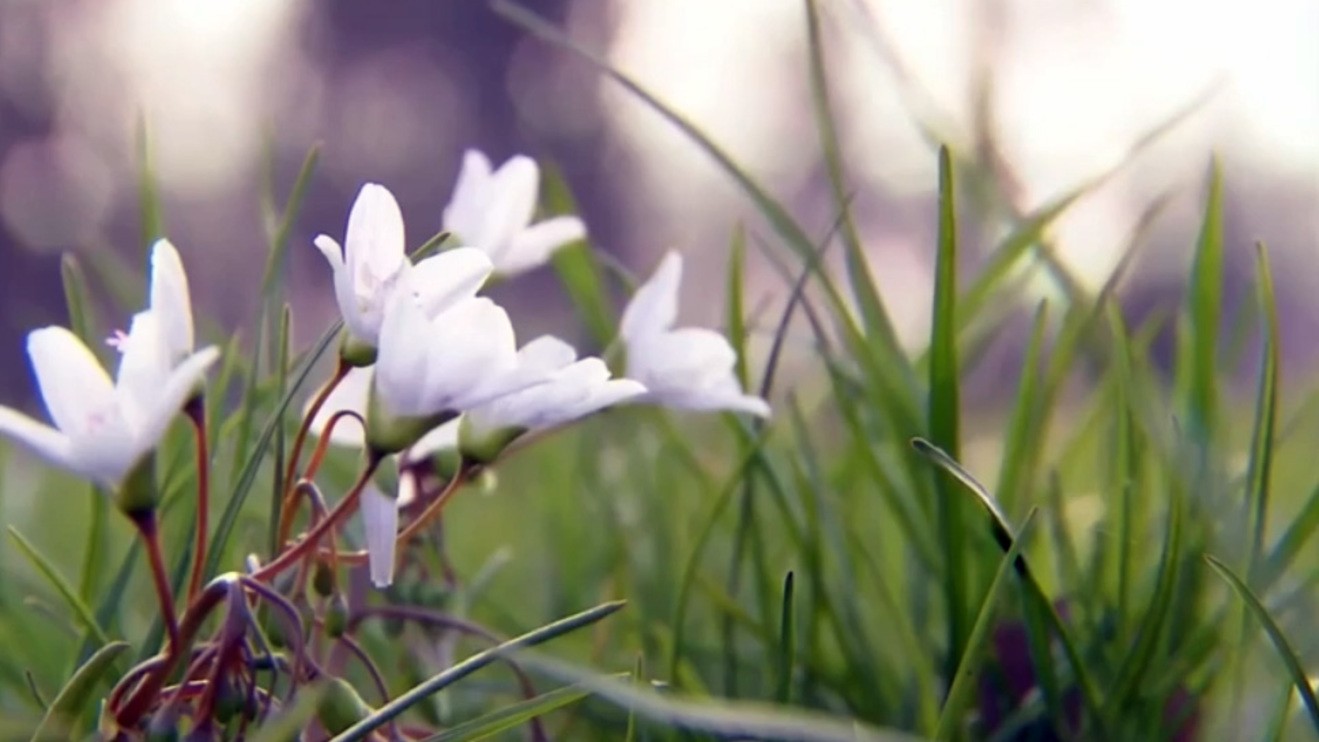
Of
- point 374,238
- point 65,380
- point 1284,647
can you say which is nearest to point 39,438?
point 65,380

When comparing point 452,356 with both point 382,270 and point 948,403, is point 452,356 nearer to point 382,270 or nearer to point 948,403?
point 382,270

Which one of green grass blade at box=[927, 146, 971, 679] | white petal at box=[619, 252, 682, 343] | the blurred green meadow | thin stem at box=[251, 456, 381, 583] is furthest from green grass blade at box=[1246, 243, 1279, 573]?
thin stem at box=[251, 456, 381, 583]

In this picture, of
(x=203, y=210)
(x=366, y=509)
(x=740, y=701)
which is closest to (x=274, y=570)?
(x=366, y=509)

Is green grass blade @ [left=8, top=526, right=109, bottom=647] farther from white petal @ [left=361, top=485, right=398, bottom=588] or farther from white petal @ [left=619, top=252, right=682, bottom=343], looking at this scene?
white petal @ [left=619, top=252, right=682, bottom=343]

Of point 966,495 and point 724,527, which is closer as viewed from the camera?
point 966,495

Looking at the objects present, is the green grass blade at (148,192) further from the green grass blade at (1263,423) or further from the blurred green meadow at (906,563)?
the green grass blade at (1263,423)

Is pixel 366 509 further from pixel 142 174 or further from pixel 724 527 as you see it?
pixel 724 527

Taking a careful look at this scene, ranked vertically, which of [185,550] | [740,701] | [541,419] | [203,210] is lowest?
[203,210]
